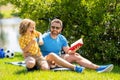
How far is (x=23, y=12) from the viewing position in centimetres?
1080

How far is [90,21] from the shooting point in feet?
30.9

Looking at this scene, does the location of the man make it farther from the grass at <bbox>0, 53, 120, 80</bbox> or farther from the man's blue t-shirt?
the grass at <bbox>0, 53, 120, 80</bbox>

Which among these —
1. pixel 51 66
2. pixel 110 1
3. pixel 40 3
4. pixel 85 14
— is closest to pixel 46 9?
pixel 40 3

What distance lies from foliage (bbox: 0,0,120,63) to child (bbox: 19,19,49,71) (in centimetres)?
226

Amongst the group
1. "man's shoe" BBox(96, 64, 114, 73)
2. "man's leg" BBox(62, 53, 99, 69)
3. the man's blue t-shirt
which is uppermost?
the man's blue t-shirt

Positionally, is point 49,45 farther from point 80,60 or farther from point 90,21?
point 90,21

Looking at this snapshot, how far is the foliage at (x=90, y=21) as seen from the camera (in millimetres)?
9383

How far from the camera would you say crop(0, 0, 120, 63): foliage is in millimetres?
9383

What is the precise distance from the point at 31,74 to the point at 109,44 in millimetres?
3097

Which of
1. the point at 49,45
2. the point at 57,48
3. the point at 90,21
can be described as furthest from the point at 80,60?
the point at 90,21

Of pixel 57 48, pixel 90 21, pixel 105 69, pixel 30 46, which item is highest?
pixel 90 21

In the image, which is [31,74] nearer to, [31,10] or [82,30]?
[82,30]

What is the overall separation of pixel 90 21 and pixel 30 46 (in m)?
2.44

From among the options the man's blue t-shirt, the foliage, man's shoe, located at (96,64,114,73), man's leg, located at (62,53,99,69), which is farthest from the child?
the foliage
